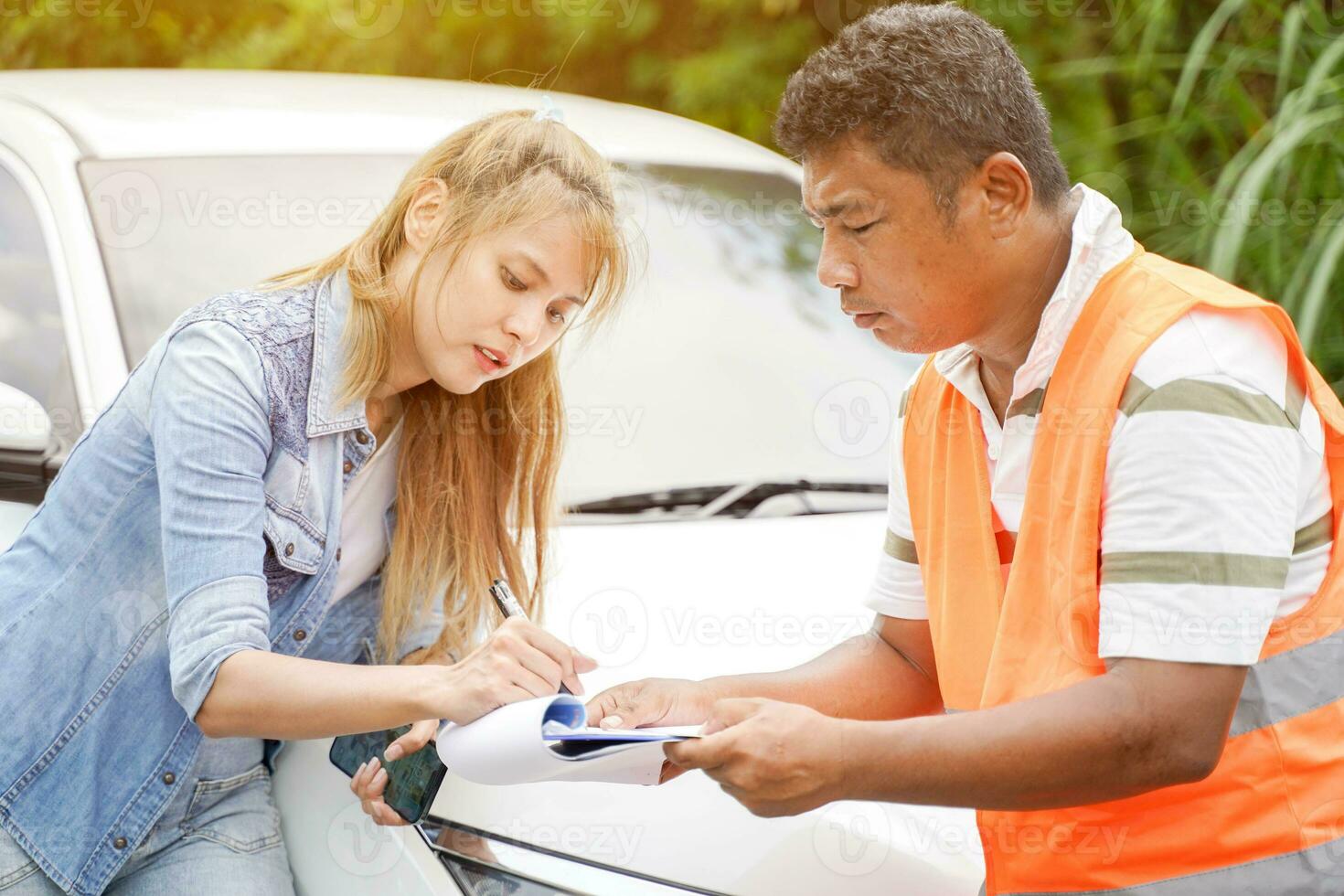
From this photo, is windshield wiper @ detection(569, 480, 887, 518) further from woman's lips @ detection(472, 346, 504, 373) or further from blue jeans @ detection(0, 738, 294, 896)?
blue jeans @ detection(0, 738, 294, 896)

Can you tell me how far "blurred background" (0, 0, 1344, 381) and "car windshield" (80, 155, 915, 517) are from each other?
1.01 metres

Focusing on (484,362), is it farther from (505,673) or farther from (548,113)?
(505,673)

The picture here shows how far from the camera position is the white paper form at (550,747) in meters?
1.43

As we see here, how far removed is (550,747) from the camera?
1.46 metres

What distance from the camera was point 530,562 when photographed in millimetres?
2113

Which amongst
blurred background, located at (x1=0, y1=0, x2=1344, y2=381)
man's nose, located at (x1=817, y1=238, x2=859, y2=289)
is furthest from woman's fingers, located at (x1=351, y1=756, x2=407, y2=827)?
blurred background, located at (x1=0, y1=0, x2=1344, y2=381)

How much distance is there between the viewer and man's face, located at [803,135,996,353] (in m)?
1.67

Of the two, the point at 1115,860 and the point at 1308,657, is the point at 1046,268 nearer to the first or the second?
the point at 1308,657

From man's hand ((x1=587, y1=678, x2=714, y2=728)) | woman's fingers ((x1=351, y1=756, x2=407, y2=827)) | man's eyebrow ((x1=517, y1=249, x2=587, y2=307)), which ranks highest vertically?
man's eyebrow ((x1=517, y1=249, x2=587, y2=307))

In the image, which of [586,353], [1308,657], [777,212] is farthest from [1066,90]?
[1308,657]

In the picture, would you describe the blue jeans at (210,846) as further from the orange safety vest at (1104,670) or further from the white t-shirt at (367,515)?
the orange safety vest at (1104,670)

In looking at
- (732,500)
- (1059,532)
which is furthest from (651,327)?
(1059,532)

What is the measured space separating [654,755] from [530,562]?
2.30 feet

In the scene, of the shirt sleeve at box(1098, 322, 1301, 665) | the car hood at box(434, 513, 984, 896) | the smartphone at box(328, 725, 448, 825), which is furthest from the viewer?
the smartphone at box(328, 725, 448, 825)
